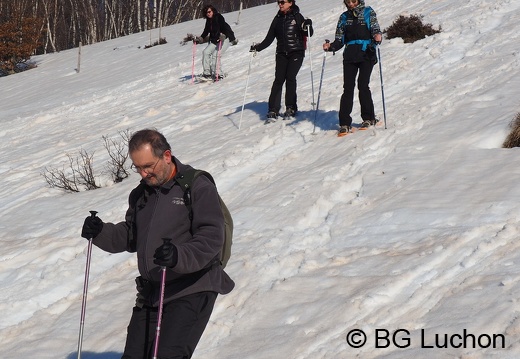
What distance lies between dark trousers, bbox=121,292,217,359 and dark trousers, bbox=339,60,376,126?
6.13 metres

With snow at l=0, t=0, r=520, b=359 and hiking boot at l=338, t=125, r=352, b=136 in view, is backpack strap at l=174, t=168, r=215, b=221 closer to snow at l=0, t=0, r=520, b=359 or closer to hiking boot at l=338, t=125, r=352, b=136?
snow at l=0, t=0, r=520, b=359

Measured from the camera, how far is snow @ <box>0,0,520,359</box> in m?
5.03

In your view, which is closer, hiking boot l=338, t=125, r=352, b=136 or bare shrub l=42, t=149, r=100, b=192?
hiking boot l=338, t=125, r=352, b=136

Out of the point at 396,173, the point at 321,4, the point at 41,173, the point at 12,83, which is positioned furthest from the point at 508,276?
the point at 12,83

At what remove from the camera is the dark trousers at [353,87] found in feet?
31.5

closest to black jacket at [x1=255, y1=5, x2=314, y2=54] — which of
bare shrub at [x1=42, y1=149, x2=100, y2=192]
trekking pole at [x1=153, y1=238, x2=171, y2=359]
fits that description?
bare shrub at [x1=42, y1=149, x2=100, y2=192]

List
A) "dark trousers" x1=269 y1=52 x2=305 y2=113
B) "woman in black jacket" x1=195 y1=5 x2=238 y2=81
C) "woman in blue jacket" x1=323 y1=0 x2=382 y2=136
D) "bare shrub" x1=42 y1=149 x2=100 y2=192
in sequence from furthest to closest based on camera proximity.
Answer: "woman in black jacket" x1=195 y1=5 x2=238 y2=81
"dark trousers" x1=269 y1=52 x2=305 y2=113
"bare shrub" x1=42 y1=149 x2=100 y2=192
"woman in blue jacket" x1=323 y1=0 x2=382 y2=136

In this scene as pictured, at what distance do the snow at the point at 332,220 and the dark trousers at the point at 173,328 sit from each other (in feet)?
3.85

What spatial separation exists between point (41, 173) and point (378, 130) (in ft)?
17.6

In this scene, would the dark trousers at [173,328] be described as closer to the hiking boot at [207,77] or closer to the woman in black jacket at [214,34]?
the woman in black jacket at [214,34]

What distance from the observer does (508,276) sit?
194 inches

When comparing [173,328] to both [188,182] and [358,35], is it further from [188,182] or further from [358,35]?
[358,35]

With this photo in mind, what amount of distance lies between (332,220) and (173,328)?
11.7 ft

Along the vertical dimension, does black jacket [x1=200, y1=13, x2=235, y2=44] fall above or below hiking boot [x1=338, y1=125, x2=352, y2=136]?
above
